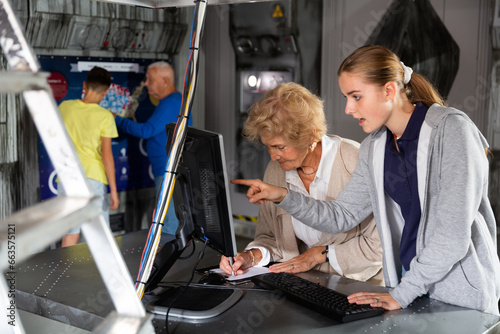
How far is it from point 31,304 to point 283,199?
0.91 meters

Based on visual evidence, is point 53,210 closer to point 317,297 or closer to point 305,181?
point 317,297

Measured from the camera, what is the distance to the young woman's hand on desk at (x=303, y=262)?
2023 mm

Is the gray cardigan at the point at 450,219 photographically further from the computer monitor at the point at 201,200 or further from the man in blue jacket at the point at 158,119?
the man in blue jacket at the point at 158,119

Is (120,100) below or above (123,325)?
above

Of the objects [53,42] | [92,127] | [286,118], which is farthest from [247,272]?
[53,42]

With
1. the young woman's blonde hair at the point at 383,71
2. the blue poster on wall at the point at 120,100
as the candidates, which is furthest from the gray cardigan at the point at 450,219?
the blue poster on wall at the point at 120,100

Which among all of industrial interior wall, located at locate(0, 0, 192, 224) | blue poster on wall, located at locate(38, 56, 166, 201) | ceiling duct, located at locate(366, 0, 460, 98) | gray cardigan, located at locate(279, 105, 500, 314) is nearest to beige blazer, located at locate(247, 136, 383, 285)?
Result: gray cardigan, located at locate(279, 105, 500, 314)

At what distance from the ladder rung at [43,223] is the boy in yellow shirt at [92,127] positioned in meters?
3.07

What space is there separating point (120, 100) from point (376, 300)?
3303 millimetres

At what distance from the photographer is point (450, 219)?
5.15 feet

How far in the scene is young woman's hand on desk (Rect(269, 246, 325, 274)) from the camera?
2023 millimetres

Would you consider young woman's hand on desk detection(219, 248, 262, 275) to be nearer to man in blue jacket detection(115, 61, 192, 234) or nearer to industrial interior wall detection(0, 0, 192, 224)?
man in blue jacket detection(115, 61, 192, 234)

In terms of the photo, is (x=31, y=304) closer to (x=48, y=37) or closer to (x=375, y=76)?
(x=375, y=76)

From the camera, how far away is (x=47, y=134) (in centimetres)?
90
